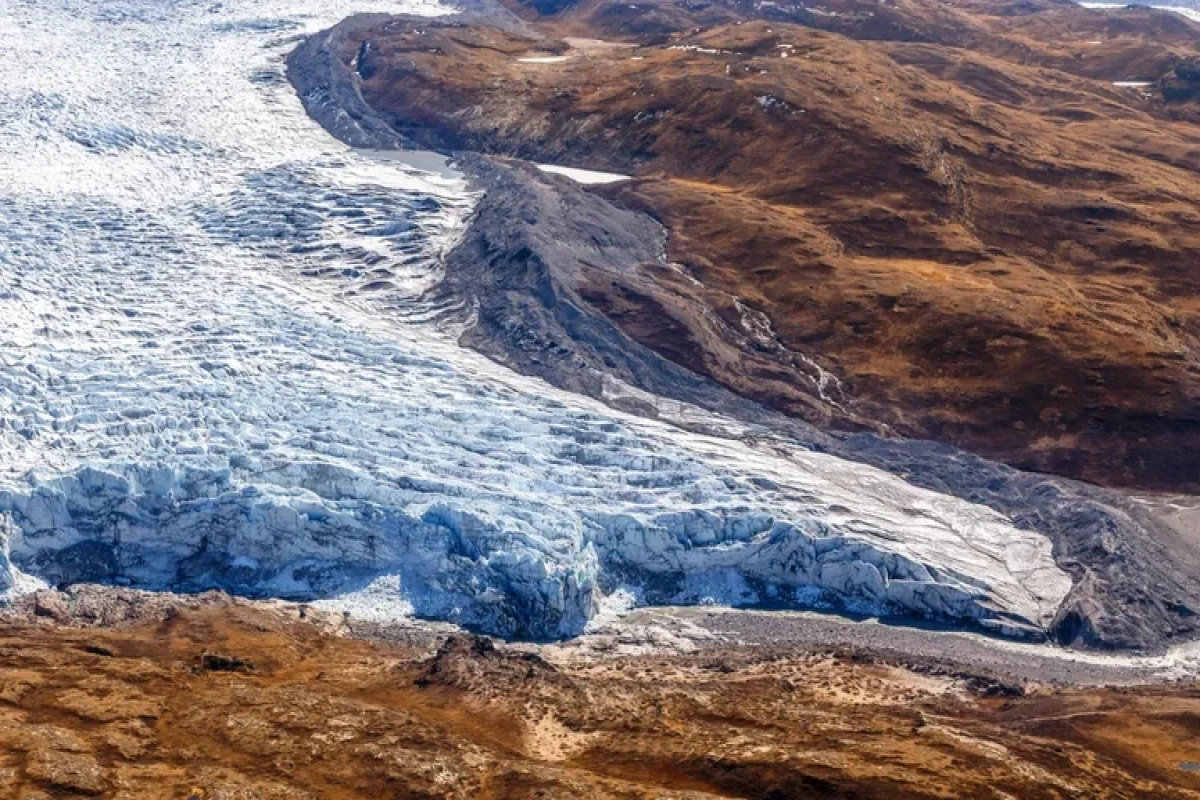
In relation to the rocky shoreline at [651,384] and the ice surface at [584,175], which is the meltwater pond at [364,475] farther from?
the ice surface at [584,175]

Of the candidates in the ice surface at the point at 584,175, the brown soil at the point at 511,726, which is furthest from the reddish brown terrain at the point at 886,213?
the brown soil at the point at 511,726

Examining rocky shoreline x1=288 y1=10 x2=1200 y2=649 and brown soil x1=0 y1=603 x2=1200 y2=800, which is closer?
brown soil x1=0 y1=603 x2=1200 y2=800

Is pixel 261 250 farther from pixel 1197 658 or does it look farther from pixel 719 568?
pixel 1197 658

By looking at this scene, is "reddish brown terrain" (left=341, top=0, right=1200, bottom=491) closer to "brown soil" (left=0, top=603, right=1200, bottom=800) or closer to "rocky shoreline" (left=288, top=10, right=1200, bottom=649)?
"rocky shoreline" (left=288, top=10, right=1200, bottom=649)

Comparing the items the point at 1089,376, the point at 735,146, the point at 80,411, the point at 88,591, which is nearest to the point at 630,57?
the point at 735,146

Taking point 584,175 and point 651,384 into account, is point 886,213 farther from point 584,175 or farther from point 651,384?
point 651,384

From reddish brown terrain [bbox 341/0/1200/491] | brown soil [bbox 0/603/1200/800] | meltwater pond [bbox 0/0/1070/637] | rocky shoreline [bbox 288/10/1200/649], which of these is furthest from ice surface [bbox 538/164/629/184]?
brown soil [bbox 0/603/1200/800]

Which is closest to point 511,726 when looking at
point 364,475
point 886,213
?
point 364,475
